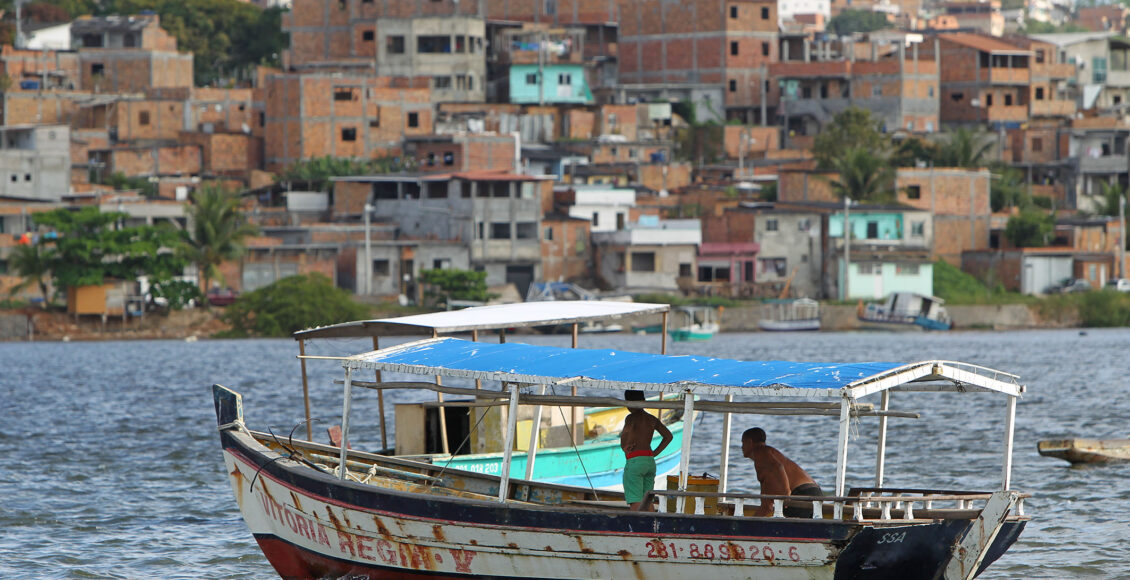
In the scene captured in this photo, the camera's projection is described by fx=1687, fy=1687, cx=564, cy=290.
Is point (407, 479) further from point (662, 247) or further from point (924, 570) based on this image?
point (662, 247)

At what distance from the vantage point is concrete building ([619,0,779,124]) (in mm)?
91938

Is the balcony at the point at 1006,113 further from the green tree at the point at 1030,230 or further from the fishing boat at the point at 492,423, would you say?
the fishing boat at the point at 492,423

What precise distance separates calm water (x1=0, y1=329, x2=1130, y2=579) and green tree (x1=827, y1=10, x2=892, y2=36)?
93069 mm

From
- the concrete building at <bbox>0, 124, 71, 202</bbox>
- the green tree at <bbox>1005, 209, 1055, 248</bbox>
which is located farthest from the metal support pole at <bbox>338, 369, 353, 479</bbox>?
the green tree at <bbox>1005, 209, 1055, 248</bbox>

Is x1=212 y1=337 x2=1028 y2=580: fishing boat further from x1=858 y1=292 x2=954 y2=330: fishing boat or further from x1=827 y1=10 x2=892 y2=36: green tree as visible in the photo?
x1=827 y1=10 x2=892 y2=36: green tree

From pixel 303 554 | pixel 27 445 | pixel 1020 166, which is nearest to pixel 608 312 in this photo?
pixel 303 554

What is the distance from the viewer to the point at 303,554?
1608 centimetres

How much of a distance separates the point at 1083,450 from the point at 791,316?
44.1m

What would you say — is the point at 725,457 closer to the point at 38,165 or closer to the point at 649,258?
the point at 649,258

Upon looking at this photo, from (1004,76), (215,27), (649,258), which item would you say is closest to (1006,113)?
(1004,76)

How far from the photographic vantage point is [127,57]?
88.1 meters

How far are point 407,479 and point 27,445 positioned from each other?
55.1 feet

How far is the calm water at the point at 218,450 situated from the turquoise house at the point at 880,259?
9.97 metres

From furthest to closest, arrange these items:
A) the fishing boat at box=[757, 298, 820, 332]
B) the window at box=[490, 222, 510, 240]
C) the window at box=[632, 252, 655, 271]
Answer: the window at box=[632, 252, 655, 271] → the window at box=[490, 222, 510, 240] → the fishing boat at box=[757, 298, 820, 332]
